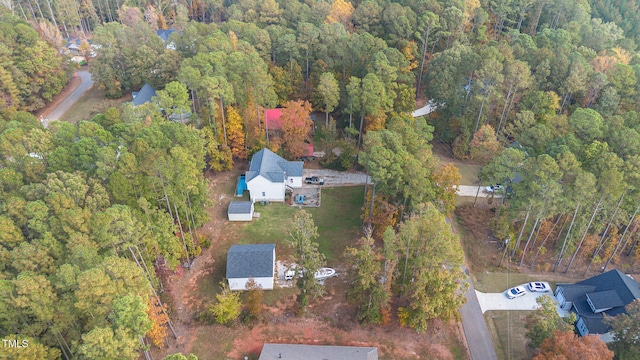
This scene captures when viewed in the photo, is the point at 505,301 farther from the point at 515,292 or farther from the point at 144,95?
the point at 144,95

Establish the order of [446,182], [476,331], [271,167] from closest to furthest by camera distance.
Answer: [476,331]
[446,182]
[271,167]

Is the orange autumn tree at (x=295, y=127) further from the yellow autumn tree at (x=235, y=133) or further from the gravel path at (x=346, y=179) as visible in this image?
the yellow autumn tree at (x=235, y=133)

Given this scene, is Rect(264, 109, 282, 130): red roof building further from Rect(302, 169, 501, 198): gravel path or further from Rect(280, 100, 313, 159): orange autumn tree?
Rect(302, 169, 501, 198): gravel path

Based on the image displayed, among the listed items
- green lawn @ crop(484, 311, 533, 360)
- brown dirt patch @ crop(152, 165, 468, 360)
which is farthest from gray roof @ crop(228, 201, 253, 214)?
green lawn @ crop(484, 311, 533, 360)

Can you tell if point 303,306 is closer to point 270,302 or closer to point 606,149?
point 270,302

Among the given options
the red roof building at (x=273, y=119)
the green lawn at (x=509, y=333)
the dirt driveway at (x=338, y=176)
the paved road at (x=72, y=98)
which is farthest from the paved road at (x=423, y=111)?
the paved road at (x=72, y=98)

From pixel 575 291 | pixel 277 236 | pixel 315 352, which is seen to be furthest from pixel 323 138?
pixel 575 291

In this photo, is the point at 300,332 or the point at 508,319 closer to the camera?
the point at 300,332
